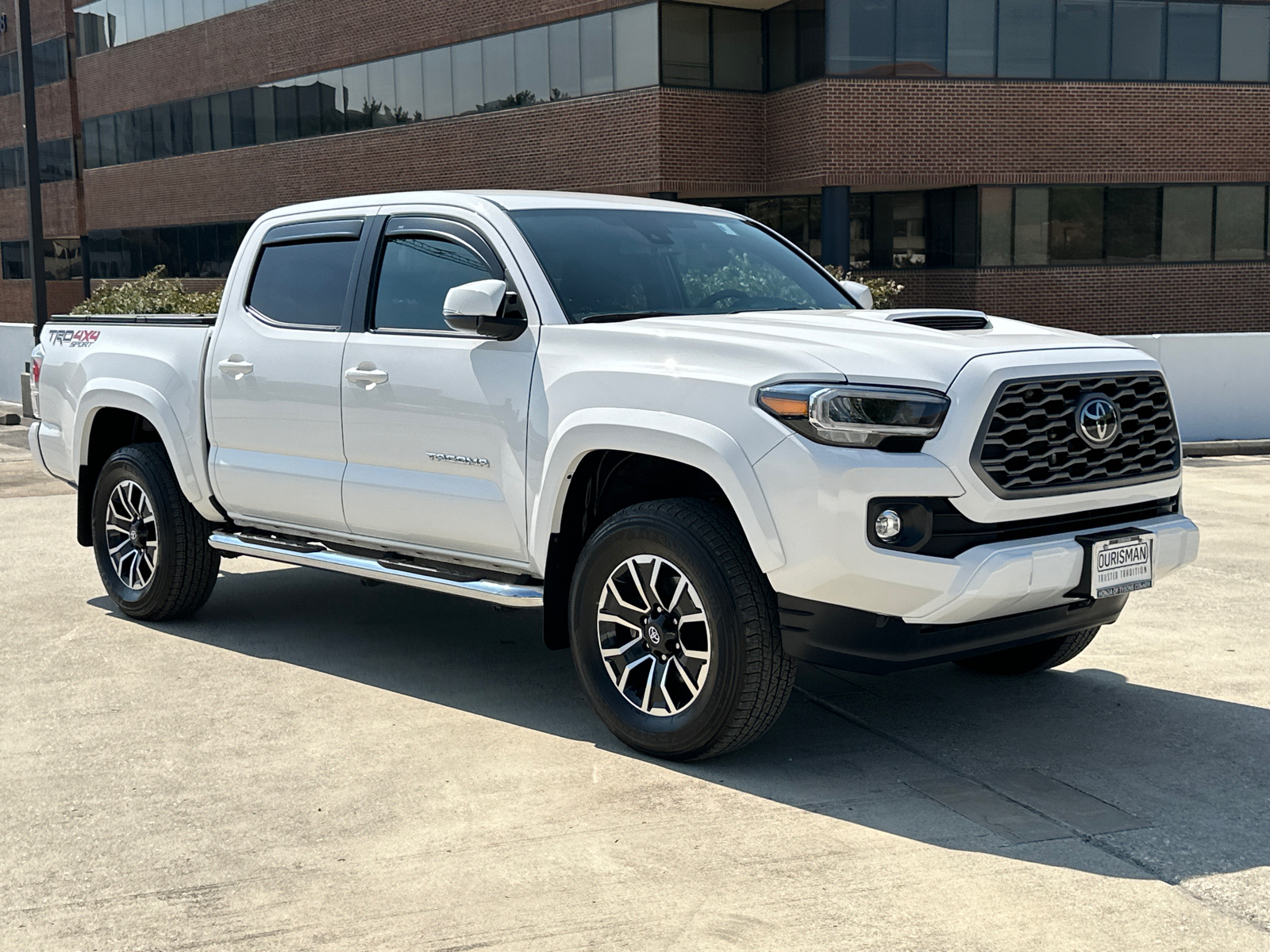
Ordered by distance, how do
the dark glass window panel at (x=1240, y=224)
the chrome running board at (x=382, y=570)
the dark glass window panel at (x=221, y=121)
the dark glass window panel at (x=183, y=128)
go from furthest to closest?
the dark glass window panel at (x=183, y=128) → the dark glass window panel at (x=221, y=121) → the dark glass window panel at (x=1240, y=224) → the chrome running board at (x=382, y=570)

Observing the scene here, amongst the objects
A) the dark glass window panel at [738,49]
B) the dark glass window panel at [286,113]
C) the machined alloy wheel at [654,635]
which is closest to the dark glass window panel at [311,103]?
the dark glass window panel at [286,113]

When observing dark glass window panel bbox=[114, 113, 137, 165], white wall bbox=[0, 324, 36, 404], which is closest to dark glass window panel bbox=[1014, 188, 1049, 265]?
white wall bbox=[0, 324, 36, 404]

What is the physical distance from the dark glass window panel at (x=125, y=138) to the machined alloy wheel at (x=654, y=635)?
4413 centimetres

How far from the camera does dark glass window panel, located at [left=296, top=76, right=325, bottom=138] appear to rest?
3669 centimetres

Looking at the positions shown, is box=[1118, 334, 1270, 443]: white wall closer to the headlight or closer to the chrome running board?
the chrome running board

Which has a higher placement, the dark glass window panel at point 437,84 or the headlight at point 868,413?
the dark glass window panel at point 437,84

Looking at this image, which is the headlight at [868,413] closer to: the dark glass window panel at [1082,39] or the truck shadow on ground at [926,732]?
the truck shadow on ground at [926,732]

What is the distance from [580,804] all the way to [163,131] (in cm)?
4311

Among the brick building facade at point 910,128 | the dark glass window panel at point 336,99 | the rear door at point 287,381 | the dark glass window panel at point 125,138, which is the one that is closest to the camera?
the rear door at point 287,381

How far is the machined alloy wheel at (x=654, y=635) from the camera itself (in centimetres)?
493

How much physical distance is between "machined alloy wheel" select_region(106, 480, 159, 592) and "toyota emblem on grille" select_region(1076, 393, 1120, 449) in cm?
462

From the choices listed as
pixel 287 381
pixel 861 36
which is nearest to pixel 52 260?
pixel 861 36

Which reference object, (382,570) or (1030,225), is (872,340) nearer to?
(382,570)

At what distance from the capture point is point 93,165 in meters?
47.5
